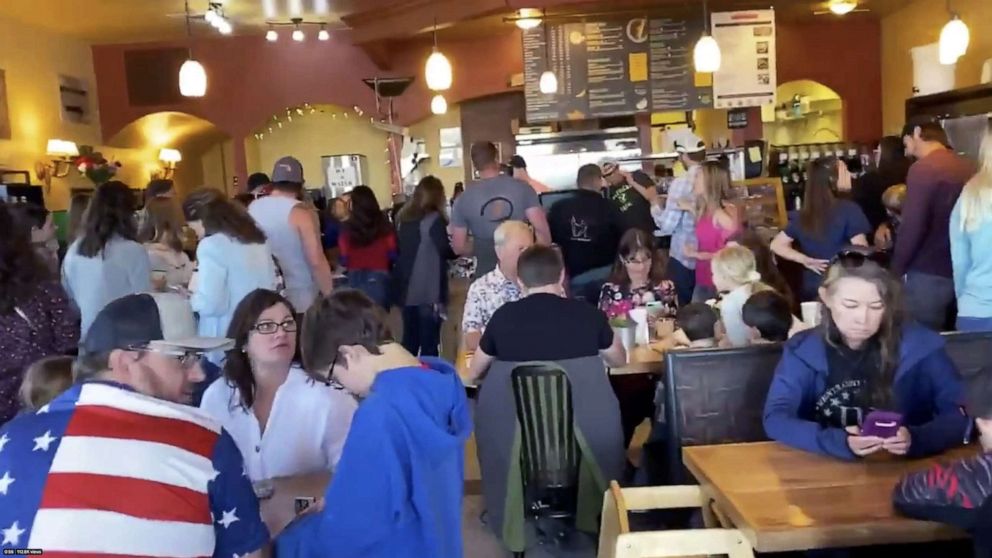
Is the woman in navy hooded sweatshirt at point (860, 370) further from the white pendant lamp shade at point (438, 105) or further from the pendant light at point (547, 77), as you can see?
the white pendant lamp shade at point (438, 105)

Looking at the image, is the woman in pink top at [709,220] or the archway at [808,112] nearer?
the woman in pink top at [709,220]

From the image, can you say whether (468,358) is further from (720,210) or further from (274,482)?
(720,210)

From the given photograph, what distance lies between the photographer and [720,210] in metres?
4.96

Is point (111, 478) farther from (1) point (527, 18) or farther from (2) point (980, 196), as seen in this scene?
(1) point (527, 18)

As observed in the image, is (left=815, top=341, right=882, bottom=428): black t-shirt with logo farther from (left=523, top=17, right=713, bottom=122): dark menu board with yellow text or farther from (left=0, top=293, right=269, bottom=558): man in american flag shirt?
(left=523, top=17, right=713, bottom=122): dark menu board with yellow text

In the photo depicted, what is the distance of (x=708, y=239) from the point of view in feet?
16.2

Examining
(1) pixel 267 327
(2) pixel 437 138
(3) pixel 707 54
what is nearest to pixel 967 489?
(1) pixel 267 327

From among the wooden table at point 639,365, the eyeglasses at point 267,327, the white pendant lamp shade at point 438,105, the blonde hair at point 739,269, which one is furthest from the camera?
the white pendant lamp shade at point 438,105

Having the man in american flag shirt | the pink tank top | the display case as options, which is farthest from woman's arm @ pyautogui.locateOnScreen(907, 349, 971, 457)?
the display case

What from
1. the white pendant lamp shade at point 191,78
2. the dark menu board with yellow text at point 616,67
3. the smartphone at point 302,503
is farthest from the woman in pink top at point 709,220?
the white pendant lamp shade at point 191,78

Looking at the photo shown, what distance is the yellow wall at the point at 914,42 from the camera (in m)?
A: 7.19

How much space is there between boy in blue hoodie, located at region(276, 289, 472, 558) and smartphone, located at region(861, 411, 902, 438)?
0.97 m

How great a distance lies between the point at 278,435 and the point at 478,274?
283cm

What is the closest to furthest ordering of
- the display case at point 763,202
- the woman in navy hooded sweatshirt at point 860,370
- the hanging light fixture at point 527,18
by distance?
the woman in navy hooded sweatshirt at point 860,370, the display case at point 763,202, the hanging light fixture at point 527,18
